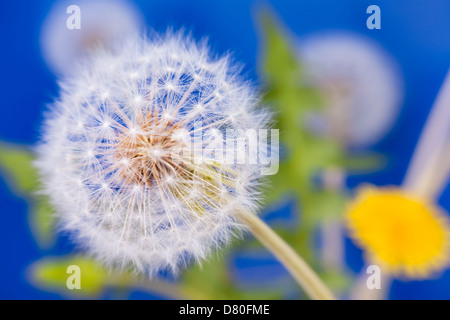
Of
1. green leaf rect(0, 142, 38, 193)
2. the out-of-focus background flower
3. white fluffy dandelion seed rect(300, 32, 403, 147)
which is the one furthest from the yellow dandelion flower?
green leaf rect(0, 142, 38, 193)

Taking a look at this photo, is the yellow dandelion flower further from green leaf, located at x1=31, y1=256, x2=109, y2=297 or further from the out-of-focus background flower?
green leaf, located at x1=31, y1=256, x2=109, y2=297

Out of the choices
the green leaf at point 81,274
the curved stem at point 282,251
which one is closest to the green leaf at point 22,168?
the green leaf at point 81,274

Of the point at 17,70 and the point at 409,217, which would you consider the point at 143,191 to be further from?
the point at 17,70

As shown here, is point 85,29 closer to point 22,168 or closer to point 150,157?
point 22,168

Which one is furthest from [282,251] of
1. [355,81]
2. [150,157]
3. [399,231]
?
[355,81]
